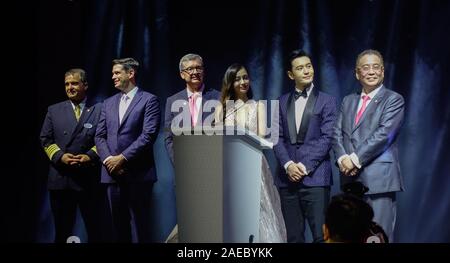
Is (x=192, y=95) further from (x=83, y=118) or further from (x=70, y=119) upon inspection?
(x=70, y=119)

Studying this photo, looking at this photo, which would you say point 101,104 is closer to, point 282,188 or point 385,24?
point 282,188

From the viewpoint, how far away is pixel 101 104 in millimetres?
6676

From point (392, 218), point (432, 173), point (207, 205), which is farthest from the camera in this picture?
point (432, 173)

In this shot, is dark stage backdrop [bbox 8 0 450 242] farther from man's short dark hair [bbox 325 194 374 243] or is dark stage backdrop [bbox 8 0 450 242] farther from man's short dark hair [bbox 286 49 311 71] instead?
man's short dark hair [bbox 325 194 374 243]

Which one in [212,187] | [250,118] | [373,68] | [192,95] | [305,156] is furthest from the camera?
[192,95]

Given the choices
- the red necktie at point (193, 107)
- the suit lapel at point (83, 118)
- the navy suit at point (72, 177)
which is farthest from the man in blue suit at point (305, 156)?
the suit lapel at point (83, 118)

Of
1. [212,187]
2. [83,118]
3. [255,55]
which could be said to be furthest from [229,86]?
[212,187]

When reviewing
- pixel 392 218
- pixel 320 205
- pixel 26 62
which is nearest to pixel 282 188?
pixel 320 205

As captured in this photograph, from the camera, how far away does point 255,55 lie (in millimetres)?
6656

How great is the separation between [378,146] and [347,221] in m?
2.56

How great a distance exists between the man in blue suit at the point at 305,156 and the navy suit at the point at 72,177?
1.66m

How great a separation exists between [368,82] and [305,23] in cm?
87

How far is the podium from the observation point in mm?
4672

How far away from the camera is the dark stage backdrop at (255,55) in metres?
6.45
